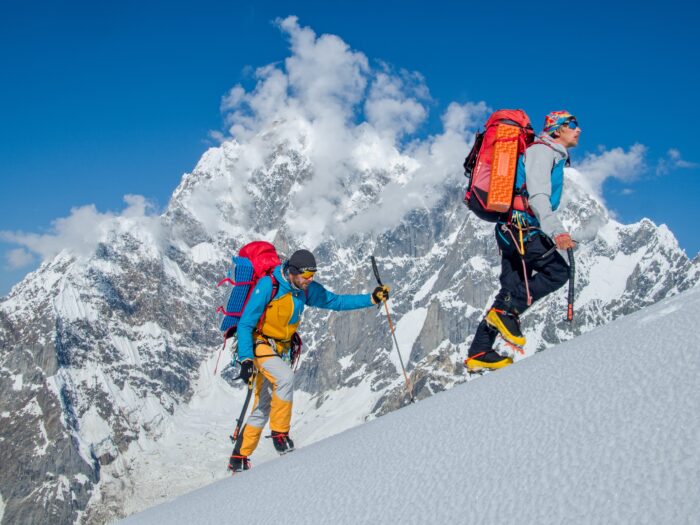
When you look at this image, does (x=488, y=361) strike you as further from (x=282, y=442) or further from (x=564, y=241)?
(x=282, y=442)

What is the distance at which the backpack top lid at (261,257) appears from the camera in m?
8.29

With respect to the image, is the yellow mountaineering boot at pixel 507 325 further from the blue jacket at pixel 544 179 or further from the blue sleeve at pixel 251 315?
the blue sleeve at pixel 251 315

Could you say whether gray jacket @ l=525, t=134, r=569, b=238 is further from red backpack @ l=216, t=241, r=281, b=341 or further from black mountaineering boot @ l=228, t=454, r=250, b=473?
black mountaineering boot @ l=228, t=454, r=250, b=473

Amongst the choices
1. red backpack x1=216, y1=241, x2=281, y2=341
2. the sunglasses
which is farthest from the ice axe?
the sunglasses

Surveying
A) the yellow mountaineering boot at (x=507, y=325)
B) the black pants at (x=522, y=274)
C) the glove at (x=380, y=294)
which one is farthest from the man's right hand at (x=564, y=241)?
the glove at (x=380, y=294)

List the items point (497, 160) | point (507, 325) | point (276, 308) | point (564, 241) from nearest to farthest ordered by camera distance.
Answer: point (564, 241) → point (497, 160) → point (507, 325) → point (276, 308)

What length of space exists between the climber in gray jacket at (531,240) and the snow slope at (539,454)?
3088 mm

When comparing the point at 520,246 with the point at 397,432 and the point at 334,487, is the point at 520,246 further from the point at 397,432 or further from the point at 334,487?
the point at 334,487

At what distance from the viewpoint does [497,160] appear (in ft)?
23.4

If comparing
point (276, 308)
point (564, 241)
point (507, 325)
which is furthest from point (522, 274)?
point (276, 308)

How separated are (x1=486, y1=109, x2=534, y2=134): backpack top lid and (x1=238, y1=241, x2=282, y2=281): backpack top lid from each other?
3.41m

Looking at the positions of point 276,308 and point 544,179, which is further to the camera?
A: point 276,308

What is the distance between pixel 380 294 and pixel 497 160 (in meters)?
2.96

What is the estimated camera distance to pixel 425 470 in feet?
9.10
